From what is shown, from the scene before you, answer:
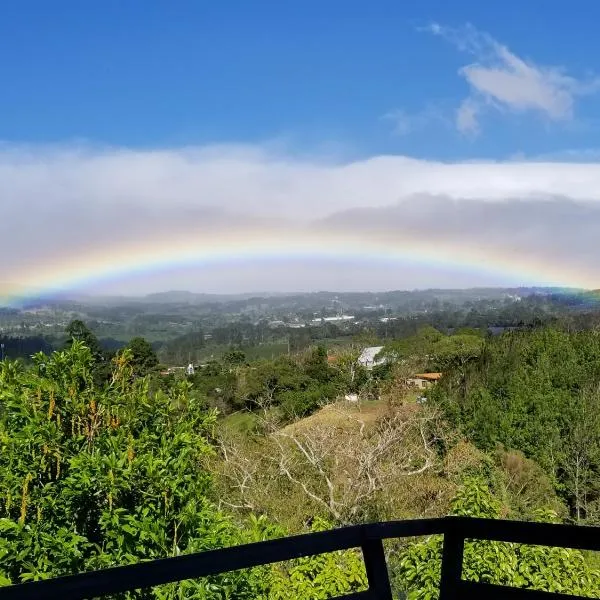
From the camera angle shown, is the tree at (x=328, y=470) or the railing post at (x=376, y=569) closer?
the railing post at (x=376, y=569)

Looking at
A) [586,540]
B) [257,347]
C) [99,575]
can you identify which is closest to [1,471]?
[99,575]

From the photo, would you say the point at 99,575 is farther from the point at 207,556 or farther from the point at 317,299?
the point at 317,299

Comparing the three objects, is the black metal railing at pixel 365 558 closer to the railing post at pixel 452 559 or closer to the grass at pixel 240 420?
the railing post at pixel 452 559

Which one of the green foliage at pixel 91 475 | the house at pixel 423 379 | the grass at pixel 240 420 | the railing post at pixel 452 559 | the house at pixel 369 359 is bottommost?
the grass at pixel 240 420

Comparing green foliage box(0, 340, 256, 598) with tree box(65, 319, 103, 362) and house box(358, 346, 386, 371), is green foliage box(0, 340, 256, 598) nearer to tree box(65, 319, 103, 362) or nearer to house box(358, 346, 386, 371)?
tree box(65, 319, 103, 362)

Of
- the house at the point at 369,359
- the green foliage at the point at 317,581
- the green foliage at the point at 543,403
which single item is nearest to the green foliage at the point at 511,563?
the green foliage at the point at 317,581

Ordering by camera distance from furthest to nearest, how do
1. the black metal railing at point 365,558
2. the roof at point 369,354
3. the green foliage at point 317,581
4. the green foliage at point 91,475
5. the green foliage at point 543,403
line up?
the roof at point 369,354, the green foliage at point 543,403, the green foliage at point 91,475, the green foliage at point 317,581, the black metal railing at point 365,558

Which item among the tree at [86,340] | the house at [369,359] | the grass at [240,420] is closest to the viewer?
the tree at [86,340]
